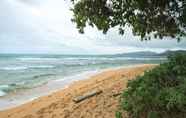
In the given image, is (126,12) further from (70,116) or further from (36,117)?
(36,117)

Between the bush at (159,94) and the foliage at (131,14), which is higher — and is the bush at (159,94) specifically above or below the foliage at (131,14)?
below

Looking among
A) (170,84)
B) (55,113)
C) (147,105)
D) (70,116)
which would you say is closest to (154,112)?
(147,105)

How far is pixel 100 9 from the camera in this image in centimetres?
841

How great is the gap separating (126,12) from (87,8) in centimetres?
82

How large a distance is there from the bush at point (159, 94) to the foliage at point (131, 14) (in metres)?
1.05

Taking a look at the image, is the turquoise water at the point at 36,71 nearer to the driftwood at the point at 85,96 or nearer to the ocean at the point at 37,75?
the ocean at the point at 37,75

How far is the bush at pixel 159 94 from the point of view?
6994 mm

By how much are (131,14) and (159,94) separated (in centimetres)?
211

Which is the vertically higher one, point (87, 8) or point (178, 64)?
point (87, 8)

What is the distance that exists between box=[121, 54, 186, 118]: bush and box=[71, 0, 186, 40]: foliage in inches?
41.1

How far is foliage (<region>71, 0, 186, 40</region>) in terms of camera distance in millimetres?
8289

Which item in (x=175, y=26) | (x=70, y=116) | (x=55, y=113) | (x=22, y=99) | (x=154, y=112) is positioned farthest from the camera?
(x=22, y=99)

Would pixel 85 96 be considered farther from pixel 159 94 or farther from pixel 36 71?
pixel 36 71

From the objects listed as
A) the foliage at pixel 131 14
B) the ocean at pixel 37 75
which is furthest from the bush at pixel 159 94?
the ocean at pixel 37 75
